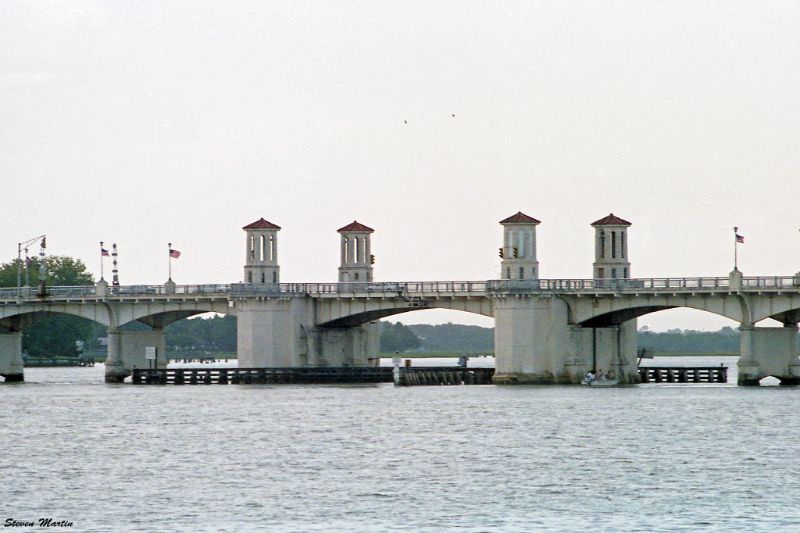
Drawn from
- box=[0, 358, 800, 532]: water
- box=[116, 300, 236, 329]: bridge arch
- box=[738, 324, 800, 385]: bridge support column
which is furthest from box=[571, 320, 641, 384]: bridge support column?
box=[116, 300, 236, 329]: bridge arch

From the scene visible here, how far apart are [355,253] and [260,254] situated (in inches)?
377

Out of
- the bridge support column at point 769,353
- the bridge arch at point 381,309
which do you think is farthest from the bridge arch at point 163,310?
the bridge support column at point 769,353

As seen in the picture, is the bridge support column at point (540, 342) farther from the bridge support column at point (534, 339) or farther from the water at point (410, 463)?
the water at point (410, 463)

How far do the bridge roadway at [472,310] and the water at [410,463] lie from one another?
7.96 metres

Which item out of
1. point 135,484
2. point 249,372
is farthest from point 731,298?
point 135,484

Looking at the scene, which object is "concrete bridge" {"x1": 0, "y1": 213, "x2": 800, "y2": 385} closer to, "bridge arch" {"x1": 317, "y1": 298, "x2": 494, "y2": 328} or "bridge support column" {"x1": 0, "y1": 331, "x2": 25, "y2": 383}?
"bridge arch" {"x1": 317, "y1": 298, "x2": 494, "y2": 328}

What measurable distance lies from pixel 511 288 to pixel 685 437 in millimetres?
44287

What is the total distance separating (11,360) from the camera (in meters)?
157

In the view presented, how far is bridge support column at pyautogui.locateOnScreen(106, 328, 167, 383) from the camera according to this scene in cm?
14888

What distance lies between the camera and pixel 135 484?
65.1 m

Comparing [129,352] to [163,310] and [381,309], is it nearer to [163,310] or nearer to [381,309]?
[163,310]

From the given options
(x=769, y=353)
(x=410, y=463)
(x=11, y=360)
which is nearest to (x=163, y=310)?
(x=11, y=360)

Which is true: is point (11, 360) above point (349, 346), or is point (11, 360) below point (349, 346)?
below

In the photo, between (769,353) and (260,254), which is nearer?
(769,353)
